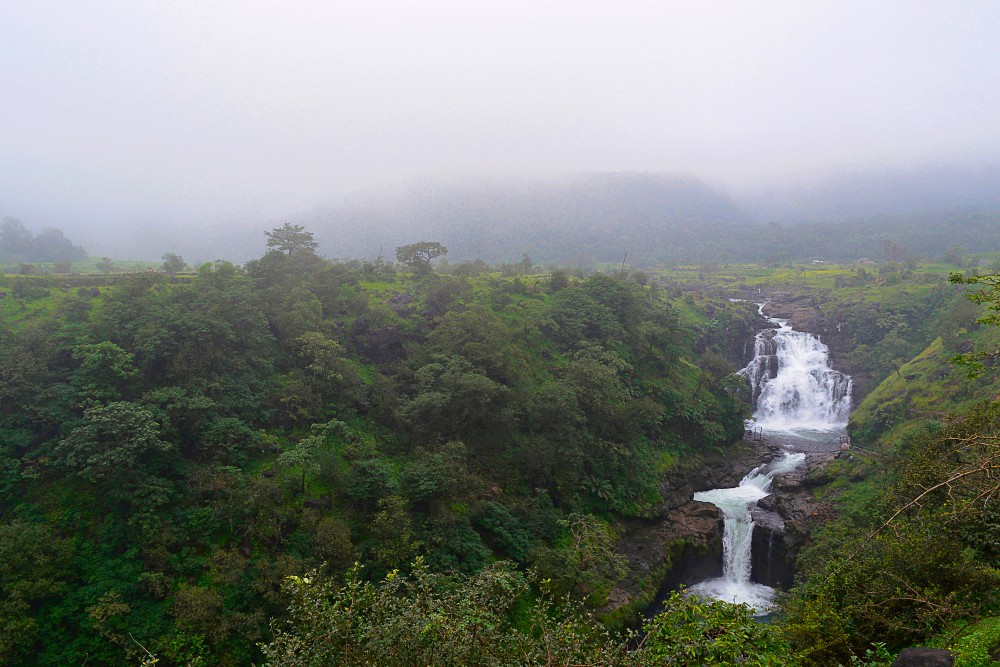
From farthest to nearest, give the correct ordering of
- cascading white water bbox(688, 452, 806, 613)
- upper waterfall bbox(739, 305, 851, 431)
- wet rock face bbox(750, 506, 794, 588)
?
upper waterfall bbox(739, 305, 851, 431)
wet rock face bbox(750, 506, 794, 588)
cascading white water bbox(688, 452, 806, 613)

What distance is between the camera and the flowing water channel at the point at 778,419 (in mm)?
26922

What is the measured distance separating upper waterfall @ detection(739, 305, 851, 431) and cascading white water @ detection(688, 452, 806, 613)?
14098 mm

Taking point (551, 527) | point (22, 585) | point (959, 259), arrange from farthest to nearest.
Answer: point (959, 259), point (551, 527), point (22, 585)

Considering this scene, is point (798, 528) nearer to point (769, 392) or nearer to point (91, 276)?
point (769, 392)

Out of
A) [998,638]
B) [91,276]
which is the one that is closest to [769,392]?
[998,638]

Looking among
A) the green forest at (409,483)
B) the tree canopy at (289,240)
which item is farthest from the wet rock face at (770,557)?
the tree canopy at (289,240)

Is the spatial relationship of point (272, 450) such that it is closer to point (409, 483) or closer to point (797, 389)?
point (409, 483)

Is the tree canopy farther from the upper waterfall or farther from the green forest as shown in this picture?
the upper waterfall

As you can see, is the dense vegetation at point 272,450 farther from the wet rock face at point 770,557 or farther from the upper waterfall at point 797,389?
the upper waterfall at point 797,389

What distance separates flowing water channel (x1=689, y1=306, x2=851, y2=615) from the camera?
26922 millimetres

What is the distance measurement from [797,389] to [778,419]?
162 inches

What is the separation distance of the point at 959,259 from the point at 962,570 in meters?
123

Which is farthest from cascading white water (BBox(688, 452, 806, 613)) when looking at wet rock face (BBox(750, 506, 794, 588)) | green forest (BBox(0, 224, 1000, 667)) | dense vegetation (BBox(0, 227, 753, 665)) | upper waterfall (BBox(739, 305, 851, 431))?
upper waterfall (BBox(739, 305, 851, 431))

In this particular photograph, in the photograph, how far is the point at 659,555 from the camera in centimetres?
2625
